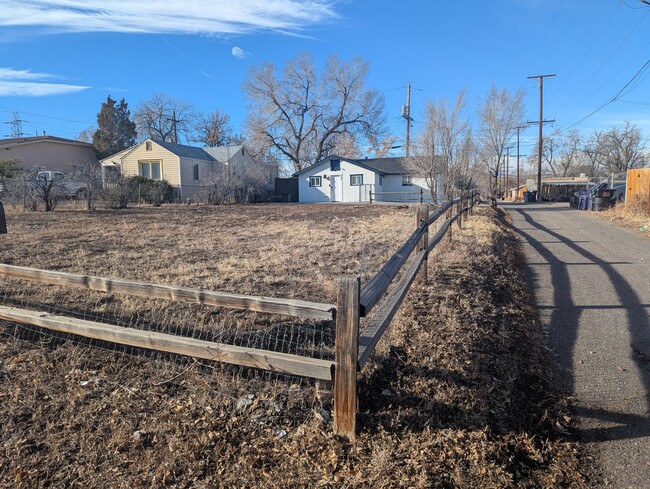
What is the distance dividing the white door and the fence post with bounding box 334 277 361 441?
38.5m

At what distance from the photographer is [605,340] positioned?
4500 mm

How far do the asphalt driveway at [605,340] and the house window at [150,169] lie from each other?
33.1 metres

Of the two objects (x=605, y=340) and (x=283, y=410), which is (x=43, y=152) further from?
(x=605, y=340)

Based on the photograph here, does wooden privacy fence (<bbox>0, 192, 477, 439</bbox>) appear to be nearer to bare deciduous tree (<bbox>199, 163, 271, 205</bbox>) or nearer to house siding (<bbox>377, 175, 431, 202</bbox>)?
bare deciduous tree (<bbox>199, 163, 271, 205</bbox>)

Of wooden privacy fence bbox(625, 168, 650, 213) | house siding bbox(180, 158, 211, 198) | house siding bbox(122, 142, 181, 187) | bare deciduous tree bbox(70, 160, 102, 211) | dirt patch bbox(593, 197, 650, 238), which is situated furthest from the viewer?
house siding bbox(180, 158, 211, 198)

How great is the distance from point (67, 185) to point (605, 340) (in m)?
20.9

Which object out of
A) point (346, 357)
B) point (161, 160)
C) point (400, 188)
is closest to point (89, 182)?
point (161, 160)

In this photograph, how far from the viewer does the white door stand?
4094 centimetres

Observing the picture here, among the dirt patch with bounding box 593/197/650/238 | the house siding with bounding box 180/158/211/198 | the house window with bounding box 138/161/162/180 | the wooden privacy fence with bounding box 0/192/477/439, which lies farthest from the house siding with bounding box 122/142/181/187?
the wooden privacy fence with bounding box 0/192/477/439

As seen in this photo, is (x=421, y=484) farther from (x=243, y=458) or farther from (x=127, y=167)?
(x=127, y=167)

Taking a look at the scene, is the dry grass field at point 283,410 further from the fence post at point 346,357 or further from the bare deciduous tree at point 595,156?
the bare deciduous tree at point 595,156

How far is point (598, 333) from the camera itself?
470 cm

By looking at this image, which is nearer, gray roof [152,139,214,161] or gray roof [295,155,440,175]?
gray roof [152,139,214,161]

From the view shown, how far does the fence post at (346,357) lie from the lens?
8.64 ft
